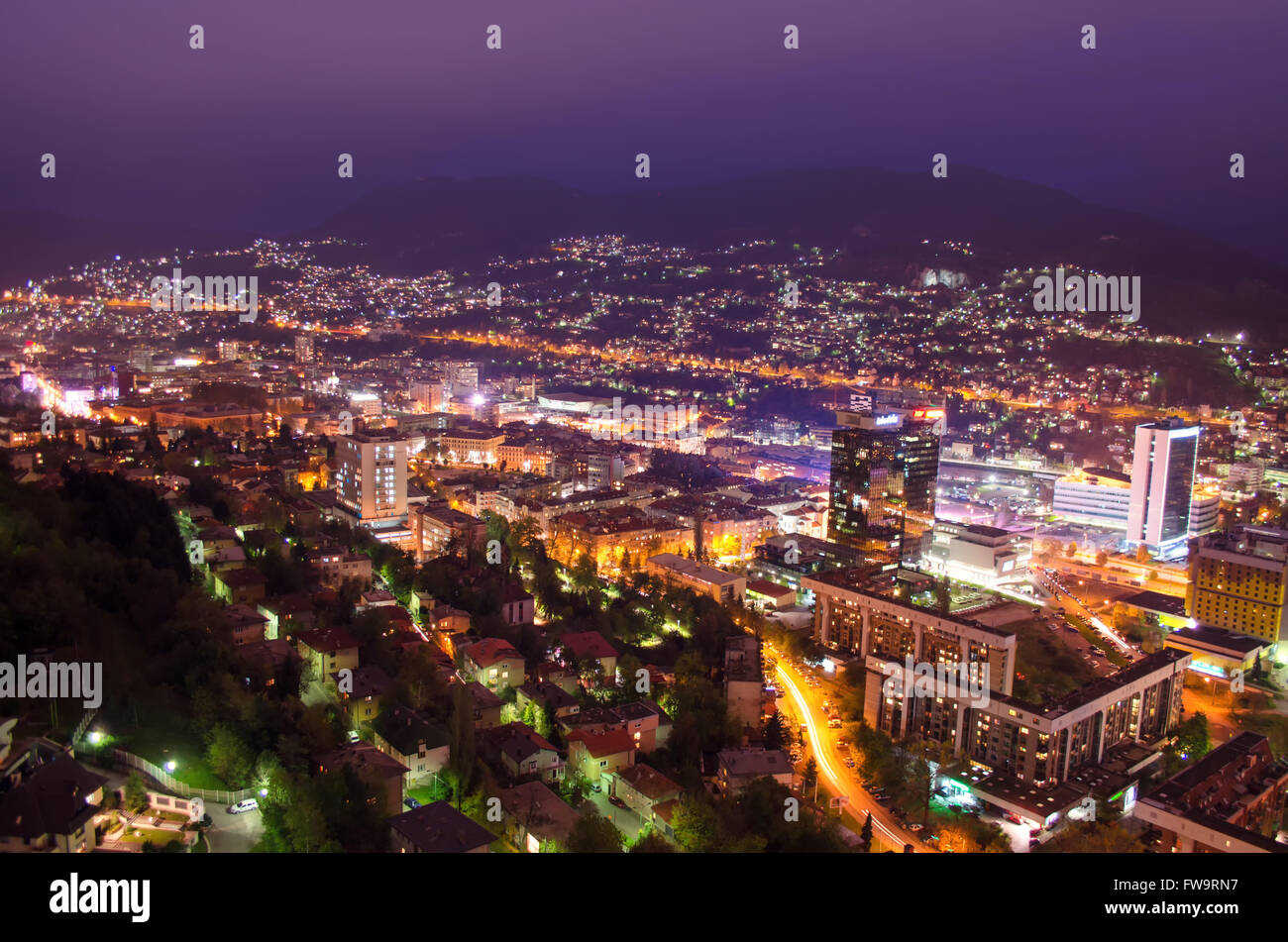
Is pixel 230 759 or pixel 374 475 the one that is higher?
pixel 374 475

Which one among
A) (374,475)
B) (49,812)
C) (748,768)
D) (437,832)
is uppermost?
(374,475)

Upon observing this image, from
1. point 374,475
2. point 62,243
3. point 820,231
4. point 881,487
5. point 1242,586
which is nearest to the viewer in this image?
point 1242,586

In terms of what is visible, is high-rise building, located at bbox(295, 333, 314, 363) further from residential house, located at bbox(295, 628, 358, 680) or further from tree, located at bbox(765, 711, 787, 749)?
tree, located at bbox(765, 711, 787, 749)

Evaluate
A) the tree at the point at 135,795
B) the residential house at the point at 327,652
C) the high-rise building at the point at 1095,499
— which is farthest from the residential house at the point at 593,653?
the high-rise building at the point at 1095,499

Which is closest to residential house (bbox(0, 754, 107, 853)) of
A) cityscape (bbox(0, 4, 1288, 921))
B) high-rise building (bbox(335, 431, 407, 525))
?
cityscape (bbox(0, 4, 1288, 921))

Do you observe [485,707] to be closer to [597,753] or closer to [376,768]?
[597,753]

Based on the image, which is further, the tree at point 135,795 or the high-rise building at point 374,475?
the high-rise building at point 374,475

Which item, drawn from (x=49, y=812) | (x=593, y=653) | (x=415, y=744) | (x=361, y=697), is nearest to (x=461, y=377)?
(x=593, y=653)

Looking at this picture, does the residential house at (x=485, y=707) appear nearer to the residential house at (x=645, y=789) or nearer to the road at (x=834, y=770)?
the residential house at (x=645, y=789)
